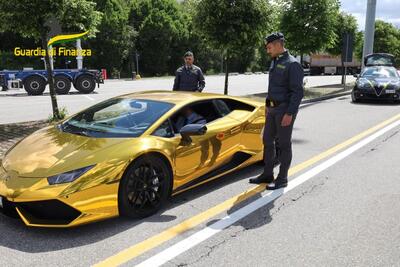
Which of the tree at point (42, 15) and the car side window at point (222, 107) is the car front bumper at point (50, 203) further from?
the tree at point (42, 15)

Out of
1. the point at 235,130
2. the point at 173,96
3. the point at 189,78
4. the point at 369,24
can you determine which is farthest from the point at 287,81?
the point at 369,24

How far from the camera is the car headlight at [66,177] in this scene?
3934 mm

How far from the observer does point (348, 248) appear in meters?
3.88

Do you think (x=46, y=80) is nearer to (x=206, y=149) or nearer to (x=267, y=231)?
(x=206, y=149)

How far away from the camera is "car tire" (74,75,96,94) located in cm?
2088

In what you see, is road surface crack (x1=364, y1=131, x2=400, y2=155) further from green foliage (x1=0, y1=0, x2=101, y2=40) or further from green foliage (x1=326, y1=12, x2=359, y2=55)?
green foliage (x1=326, y1=12, x2=359, y2=55)

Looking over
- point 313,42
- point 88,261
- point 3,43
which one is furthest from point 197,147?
point 3,43

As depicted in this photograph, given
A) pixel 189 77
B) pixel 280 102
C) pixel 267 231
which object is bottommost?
pixel 267 231

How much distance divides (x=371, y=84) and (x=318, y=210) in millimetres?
11965

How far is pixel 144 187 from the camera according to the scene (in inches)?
174

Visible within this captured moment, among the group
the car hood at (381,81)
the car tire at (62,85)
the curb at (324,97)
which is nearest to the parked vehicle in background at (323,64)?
the curb at (324,97)

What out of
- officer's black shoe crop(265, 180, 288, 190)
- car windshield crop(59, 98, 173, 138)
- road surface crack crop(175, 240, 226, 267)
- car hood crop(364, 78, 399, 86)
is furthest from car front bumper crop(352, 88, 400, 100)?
road surface crack crop(175, 240, 226, 267)

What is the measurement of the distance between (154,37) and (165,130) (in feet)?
163

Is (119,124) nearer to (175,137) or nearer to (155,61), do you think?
(175,137)
